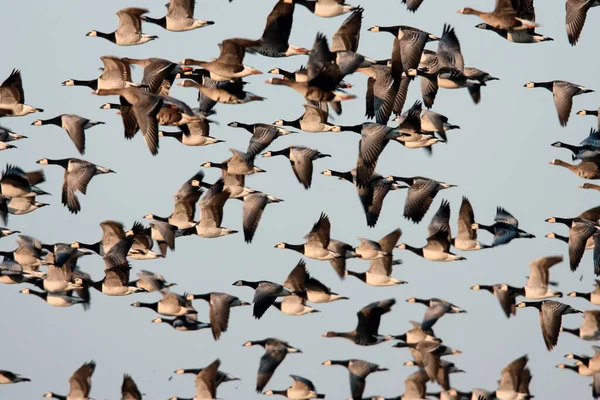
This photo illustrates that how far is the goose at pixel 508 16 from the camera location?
30719 millimetres

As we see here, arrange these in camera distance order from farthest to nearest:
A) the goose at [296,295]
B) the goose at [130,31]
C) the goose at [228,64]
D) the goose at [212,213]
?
the goose at [212,213], the goose at [130,31], the goose at [296,295], the goose at [228,64]

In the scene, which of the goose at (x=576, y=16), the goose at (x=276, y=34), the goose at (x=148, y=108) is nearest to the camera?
the goose at (x=148, y=108)

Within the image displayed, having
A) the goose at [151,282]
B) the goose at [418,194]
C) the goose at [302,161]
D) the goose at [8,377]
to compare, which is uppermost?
the goose at [302,161]

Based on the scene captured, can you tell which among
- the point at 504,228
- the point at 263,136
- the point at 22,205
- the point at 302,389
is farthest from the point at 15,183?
the point at 504,228

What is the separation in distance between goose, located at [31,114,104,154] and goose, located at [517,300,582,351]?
34.6ft

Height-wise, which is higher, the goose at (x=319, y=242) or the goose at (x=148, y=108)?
the goose at (x=148, y=108)

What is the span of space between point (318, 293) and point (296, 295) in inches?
20.5

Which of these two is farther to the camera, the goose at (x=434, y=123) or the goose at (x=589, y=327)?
the goose at (x=589, y=327)

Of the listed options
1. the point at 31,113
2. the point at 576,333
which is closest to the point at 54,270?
the point at 31,113

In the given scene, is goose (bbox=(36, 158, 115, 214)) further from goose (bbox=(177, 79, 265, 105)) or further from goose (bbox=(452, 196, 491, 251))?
goose (bbox=(452, 196, 491, 251))

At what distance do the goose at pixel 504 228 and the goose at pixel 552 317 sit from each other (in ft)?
6.09

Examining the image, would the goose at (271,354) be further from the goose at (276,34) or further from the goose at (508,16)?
the goose at (508,16)

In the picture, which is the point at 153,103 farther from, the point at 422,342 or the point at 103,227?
the point at 422,342

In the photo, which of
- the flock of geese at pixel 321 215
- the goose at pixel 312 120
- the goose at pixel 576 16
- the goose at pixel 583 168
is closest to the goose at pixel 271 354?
the flock of geese at pixel 321 215
